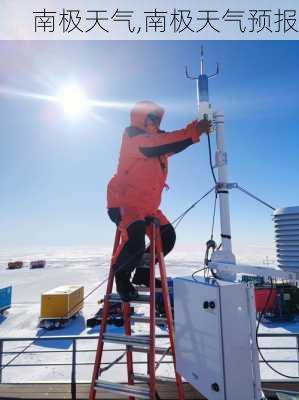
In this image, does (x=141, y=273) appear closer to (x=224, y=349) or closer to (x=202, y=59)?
(x=224, y=349)

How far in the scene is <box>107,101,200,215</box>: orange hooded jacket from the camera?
313cm

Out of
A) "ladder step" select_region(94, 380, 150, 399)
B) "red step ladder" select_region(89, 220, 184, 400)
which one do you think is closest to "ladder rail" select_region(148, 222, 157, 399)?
"red step ladder" select_region(89, 220, 184, 400)

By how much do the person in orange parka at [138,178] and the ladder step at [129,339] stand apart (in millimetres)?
378

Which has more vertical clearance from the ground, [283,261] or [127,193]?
[127,193]

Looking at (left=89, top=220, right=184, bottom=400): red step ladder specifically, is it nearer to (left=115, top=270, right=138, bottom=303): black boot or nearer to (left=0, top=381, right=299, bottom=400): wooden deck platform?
(left=115, top=270, right=138, bottom=303): black boot

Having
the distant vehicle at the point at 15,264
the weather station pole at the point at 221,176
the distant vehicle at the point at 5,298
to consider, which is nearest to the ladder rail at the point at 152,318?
the weather station pole at the point at 221,176

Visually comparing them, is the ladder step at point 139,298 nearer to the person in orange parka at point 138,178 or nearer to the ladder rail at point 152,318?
the person in orange parka at point 138,178

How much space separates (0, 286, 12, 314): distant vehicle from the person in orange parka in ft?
62.3

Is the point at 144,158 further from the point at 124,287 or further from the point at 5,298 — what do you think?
the point at 5,298

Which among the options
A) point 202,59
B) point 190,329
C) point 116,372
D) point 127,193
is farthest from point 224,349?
point 116,372

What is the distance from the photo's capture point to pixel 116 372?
1005cm

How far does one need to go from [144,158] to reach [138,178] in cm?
21

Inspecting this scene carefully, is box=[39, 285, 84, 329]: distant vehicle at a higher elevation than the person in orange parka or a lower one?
lower

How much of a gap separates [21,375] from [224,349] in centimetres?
981
